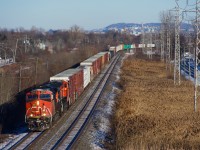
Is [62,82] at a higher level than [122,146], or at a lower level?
higher

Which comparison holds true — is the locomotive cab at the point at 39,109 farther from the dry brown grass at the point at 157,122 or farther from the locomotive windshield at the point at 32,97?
the dry brown grass at the point at 157,122

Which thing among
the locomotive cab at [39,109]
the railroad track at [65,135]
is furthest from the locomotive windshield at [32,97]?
the railroad track at [65,135]

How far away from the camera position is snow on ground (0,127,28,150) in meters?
20.0

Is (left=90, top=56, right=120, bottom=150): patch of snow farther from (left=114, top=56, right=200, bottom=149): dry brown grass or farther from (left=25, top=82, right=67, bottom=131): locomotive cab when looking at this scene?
(left=25, top=82, right=67, bottom=131): locomotive cab

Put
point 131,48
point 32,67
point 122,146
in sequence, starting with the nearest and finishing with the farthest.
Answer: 1. point 122,146
2. point 32,67
3. point 131,48

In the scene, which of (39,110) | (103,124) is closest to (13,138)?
(39,110)

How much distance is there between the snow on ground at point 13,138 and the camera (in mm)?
20033

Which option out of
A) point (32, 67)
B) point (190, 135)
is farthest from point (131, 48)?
point (190, 135)

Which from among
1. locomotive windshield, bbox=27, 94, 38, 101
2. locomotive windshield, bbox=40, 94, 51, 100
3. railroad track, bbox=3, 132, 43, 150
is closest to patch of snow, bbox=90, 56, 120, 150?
railroad track, bbox=3, 132, 43, 150

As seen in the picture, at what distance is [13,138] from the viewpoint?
21.7m

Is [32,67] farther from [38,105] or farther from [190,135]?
[190,135]

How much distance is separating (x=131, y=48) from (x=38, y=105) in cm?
12718

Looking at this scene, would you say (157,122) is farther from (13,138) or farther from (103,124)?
(13,138)

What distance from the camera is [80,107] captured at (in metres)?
31.6
